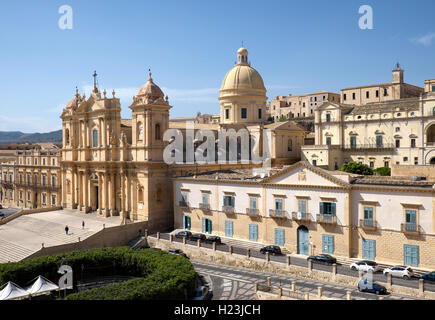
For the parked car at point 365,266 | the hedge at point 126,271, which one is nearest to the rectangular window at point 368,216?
the parked car at point 365,266

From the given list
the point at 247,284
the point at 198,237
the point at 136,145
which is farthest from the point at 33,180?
the point at 247,284

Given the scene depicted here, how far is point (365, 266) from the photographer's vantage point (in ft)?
91.4

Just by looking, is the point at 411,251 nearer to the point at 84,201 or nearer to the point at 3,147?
the point at 84,201

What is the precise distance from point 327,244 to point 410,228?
6070 millimetres

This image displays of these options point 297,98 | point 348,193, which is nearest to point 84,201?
point 348,193

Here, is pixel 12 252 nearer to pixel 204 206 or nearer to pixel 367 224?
pixel 204 206

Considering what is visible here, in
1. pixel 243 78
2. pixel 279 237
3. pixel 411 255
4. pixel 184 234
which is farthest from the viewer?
pixel 243 78

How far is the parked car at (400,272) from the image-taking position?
26433 millimetres

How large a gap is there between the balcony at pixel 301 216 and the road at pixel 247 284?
494cm

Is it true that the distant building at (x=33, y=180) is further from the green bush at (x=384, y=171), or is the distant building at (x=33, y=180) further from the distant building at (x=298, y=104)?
the distant building at (x=298, y=104)

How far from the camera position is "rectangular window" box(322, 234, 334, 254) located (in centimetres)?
3113

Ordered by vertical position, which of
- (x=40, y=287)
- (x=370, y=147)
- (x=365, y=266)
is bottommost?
(x=40, y=287)

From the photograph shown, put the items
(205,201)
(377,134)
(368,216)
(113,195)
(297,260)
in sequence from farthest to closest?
(377,134) → (113,195) → (205,201) → (297,260) → (368,216)

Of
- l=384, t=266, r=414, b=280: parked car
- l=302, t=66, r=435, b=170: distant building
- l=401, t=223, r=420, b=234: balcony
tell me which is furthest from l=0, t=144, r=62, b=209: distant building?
l=401, t=223, r=420, b=234: balcony
